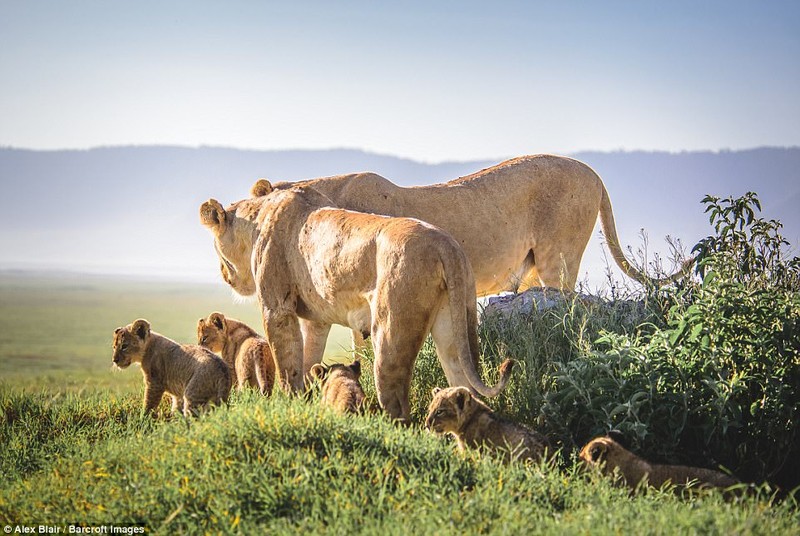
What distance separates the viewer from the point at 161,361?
29.2 feet

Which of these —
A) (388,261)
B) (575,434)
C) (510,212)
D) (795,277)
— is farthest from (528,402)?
(510,212)

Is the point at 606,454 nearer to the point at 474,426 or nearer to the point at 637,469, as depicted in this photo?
the point at 637,469

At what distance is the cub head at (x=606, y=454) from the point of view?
647 centimetres

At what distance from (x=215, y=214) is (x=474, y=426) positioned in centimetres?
363

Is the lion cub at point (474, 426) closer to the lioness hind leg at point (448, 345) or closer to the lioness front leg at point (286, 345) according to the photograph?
the lioness hind leg at point (448, 345)

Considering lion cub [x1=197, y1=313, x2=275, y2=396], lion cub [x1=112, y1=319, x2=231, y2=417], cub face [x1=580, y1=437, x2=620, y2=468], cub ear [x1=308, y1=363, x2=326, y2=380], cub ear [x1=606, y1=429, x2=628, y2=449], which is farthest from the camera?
lion cub [x1=197, y1=313, x2=275, y2=396]

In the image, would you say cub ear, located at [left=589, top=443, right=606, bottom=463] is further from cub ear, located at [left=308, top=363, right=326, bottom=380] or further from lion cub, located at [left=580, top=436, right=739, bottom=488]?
cub ear, located at [left=308, top=363, right=326, bottom=380]

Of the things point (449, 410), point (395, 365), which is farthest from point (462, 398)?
point (395, 365)

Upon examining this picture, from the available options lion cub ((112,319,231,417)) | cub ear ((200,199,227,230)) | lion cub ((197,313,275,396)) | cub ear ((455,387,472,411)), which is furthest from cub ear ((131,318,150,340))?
cub ear ((455,387,472,411))

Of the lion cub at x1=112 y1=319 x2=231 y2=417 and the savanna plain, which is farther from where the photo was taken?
the lion cub at x1=112 y1=319 x2=231 y2=417

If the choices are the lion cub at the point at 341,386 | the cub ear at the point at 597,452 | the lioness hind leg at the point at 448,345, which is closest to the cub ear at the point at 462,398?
the lioness hind leg at the point at 448,345

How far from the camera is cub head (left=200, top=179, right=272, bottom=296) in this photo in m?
9.09

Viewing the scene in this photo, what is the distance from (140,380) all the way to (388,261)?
5.21m

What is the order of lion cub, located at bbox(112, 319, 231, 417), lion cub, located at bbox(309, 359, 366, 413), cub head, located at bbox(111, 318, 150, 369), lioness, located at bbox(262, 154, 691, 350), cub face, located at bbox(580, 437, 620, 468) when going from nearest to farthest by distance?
cub face, located at bbox(580, 437, 620, 468)
lion cub, located at bbox(309, 359, 366, 413)
lion cub, located at bbox(112, 319, 231, 417)
cub head, located at bbox(111, 318, 150, 369)
lioness, located at bbox(262, 154, 691, 350)
